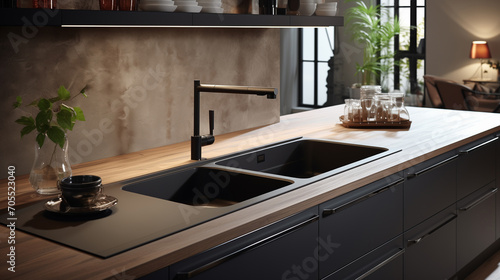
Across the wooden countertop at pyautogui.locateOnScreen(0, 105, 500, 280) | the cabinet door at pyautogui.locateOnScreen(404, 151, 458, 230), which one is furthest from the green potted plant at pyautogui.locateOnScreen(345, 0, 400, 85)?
the cabinet door at pyautogui.locateOnScreen(404, 151, 458, 230)

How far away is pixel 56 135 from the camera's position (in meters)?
1.99

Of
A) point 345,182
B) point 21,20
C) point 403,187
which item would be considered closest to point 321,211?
point 345,182

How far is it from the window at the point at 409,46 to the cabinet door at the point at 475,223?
661 cm

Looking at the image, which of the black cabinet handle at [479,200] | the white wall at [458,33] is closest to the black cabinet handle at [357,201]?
the black cabinet handle at [479,200]

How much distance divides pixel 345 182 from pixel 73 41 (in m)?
1.17

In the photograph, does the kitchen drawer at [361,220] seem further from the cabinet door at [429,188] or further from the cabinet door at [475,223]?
the cabinet door at [475,223]

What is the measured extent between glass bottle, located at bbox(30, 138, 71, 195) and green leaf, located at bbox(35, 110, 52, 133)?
0.15ft

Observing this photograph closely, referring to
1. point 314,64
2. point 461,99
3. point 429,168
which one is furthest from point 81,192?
point 314,64

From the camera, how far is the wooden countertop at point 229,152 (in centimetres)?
144

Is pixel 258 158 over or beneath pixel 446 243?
over

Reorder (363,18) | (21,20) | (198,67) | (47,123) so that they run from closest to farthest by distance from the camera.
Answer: (21,20), (47,123), (198,67), (363,18)

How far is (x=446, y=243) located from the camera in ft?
10.0

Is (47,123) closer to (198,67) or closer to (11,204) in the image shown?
(11,204)

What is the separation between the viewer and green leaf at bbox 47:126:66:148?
1.99 meters
